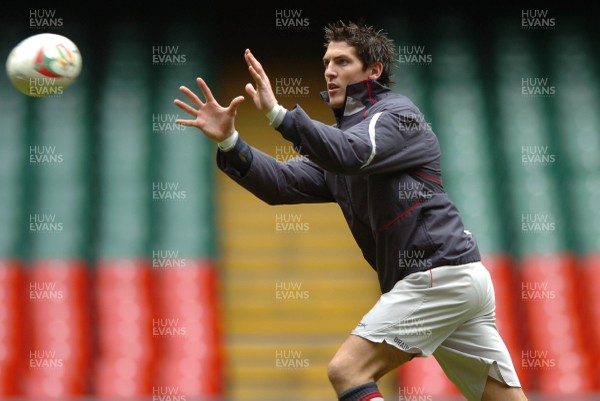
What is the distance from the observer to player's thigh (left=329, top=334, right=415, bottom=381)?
331 cm

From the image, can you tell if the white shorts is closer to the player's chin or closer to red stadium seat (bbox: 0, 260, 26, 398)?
the player's chin

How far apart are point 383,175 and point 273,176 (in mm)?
579

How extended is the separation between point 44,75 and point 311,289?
387 centimetres

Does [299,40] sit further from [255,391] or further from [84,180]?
[255,391]

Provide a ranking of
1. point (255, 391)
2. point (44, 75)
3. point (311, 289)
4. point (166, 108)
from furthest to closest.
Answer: point (166, 108) < point (311, 289) < point (255, 391) < point (44, 75)

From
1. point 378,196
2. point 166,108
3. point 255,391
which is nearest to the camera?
point 378,196

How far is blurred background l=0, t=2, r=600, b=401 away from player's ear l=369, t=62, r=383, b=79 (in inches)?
136

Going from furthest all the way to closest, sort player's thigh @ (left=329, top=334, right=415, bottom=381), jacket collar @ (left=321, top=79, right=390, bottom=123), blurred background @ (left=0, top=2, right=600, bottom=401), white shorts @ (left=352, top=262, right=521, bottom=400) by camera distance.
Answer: blurred background @ (left=0, top=2, right=600, bottom=401)
jacket collar @ (left=321, top=79, right=390, bottom=123)
white shorts @ (left=352, top=262, right=521, bottom=400)
player's thigh @ (left=329, top=334, right=415, bottom=381)

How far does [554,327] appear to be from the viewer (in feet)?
23.6

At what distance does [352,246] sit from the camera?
7.87 m

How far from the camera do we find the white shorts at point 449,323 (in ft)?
11.2

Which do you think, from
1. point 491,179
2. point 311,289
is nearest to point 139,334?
point 311,289

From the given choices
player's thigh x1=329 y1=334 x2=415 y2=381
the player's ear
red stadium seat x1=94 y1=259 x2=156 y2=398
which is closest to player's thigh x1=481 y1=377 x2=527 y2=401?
player's thigh x1=329 y1=334 x2=415 y2=381

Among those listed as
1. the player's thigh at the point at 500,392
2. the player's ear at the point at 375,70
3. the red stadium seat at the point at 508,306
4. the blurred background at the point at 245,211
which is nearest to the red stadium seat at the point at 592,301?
the blurred background at the point at 245,211
